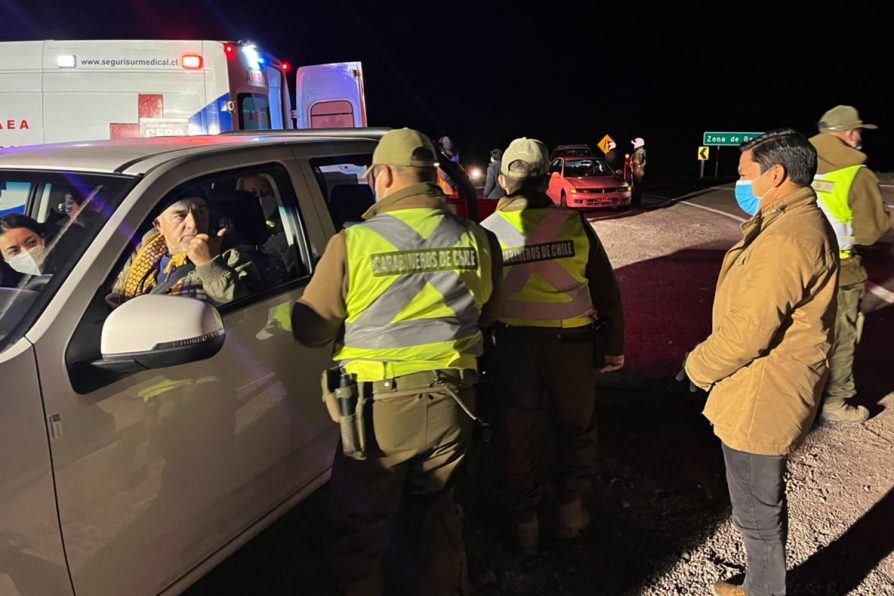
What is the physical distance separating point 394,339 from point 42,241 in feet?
4.42

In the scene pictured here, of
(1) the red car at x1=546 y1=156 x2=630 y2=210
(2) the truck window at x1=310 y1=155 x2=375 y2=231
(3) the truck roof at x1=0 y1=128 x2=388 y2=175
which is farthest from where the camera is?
(1) the red car at x1=546 y1=156 x2=630 y2=210

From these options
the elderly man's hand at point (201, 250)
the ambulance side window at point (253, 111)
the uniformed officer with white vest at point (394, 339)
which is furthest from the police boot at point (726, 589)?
the ambulance side window at point (253, 111)

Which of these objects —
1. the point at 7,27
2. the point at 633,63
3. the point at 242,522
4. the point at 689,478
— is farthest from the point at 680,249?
the point at 633,63

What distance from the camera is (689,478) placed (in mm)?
3641

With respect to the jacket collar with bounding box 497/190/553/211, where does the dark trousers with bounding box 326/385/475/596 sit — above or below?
below

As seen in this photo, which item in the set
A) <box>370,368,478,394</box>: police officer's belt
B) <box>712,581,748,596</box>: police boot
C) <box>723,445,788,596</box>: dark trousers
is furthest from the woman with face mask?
<box>712,581,748,596</box>: police boot

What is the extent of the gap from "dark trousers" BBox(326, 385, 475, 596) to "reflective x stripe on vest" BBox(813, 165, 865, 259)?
2.88m

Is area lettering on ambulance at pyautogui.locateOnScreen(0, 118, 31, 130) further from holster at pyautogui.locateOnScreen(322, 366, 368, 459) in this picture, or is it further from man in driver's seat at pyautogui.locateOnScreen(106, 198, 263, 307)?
holster at pyautogui.locateOnScreen(322, 366, 368, 459)

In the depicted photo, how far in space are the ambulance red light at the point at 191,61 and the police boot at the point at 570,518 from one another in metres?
7.54

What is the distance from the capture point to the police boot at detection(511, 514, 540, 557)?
3018 mm

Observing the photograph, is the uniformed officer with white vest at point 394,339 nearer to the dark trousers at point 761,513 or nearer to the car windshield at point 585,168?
Result: the dark trousers at point 761,513

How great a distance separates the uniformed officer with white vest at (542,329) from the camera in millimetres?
2807

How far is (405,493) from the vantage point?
245cm

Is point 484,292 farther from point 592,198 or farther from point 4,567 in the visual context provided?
point 592,198
